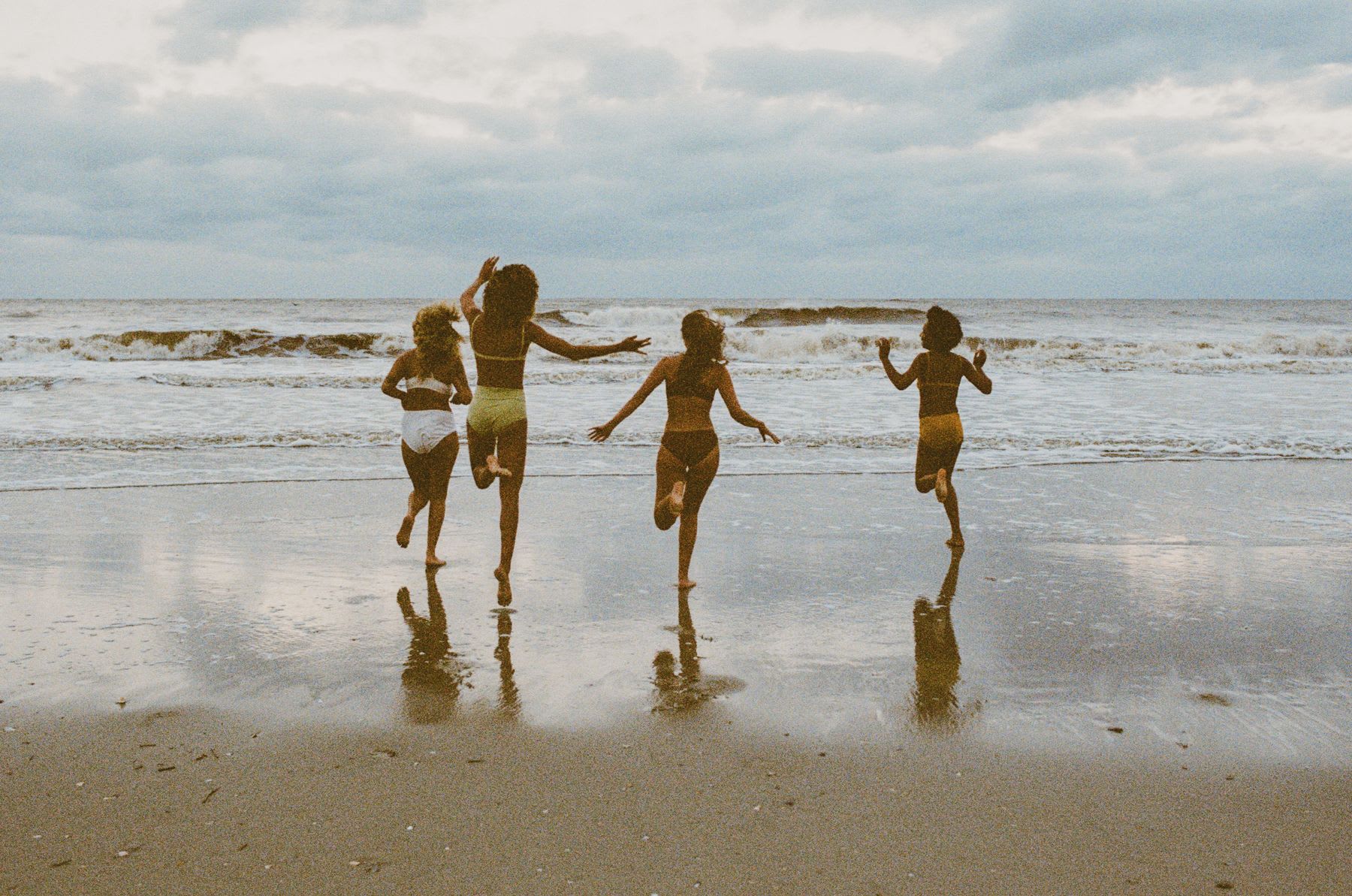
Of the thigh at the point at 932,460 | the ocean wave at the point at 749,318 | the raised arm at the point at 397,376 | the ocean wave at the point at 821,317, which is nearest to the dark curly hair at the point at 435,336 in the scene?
the raised arm at the point at 397,376

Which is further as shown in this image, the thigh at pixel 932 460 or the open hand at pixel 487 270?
the thigh at pixel 932 460

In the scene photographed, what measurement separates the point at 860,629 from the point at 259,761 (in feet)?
9.27

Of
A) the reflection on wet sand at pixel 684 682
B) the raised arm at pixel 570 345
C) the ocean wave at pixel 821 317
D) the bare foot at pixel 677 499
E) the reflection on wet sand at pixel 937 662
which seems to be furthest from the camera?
the ocean wave at pixel 821 317

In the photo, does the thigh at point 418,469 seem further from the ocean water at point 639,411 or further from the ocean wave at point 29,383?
the ocean wave at point 29,383

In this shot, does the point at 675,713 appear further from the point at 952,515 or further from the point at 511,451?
the point at 952,515

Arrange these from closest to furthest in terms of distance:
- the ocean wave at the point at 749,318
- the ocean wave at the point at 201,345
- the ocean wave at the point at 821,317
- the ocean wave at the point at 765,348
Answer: the ocean wave at the point at 765,348, the ocean wave at the point at 201,345, the ocean wave at the point at 749,318, the ocean wave at the point at 821,317

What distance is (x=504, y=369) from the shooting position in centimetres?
577

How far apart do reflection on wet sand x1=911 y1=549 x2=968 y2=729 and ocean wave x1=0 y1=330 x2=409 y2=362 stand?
27.7m

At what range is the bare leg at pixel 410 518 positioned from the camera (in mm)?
6500

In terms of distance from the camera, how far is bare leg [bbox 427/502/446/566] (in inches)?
251

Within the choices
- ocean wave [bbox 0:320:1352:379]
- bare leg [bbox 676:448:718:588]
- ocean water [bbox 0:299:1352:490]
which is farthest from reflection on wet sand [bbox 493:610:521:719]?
ocean wave [bbox 0:320:1352:379]

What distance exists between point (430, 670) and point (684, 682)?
3.62 feet

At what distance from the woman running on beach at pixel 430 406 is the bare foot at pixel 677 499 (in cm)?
154

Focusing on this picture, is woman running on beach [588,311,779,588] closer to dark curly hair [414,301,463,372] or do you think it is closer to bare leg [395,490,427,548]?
dark curly hair [414,301,463,372]
